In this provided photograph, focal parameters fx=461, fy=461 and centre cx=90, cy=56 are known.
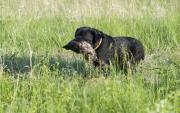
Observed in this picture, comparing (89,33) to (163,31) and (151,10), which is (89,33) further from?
(151,10)

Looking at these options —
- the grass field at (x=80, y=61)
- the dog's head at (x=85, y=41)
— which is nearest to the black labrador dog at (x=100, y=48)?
the dog's head at (x=85, y=41)

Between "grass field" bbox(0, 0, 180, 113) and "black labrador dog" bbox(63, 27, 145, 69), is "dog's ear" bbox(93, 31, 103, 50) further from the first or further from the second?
"grass field" bbox(0, 0, 180, 113)

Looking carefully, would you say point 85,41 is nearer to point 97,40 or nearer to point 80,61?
point 97,40

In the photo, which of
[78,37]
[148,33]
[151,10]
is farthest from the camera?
[151,10]

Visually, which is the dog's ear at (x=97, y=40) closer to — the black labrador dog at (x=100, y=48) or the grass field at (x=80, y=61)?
the black labrador dog at (x=100, y=48)

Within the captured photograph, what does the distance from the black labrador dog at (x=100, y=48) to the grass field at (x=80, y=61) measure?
A: 0.18 m

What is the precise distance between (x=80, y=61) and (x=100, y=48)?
2.24 feet

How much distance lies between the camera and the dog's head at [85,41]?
5223 millimetres

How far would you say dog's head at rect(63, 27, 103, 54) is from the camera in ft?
17.1

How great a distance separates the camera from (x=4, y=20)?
7.70 metres

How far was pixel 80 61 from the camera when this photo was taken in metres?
6.23

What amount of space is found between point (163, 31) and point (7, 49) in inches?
96.3

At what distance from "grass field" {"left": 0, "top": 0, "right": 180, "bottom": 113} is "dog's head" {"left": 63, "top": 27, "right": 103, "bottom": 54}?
0.21m

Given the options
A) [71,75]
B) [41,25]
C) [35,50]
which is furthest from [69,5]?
[71,75]
